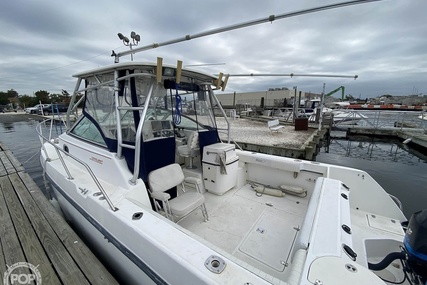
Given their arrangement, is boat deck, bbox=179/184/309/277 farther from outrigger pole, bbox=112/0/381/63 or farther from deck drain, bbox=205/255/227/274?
outrigger pole, bbox=112/0/381/63

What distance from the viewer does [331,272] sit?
1118mm

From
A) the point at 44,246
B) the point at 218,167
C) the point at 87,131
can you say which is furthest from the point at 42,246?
the point at 218,167

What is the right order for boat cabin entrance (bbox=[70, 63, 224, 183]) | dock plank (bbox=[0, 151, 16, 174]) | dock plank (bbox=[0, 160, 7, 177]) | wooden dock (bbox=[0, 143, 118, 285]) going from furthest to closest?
dock plank (bbox=[0, 151, 16, 174])
dock plank (bbox=[0, 160, 7, 177])
boat cabin entrance (bbox=[70, 63, 224, 183])
wooden dock (bbox=[0, 143, 118, 285])

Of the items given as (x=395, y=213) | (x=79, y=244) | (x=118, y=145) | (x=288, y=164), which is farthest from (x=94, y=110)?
(x=395, y=213)

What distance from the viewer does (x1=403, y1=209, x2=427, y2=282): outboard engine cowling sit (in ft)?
4.17

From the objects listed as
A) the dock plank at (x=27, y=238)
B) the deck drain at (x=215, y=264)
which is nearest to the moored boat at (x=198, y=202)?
the deck drain at (x=215, y=264)

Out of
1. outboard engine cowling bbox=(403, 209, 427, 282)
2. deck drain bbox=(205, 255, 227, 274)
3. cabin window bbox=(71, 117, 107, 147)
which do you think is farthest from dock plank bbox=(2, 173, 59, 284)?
outboard engine cowling bbox=(403, 209, 427, 282)

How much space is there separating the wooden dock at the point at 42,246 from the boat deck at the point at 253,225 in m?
1.07

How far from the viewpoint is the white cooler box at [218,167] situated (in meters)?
2.92

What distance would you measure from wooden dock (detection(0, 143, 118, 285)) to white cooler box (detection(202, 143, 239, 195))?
169 centimetres

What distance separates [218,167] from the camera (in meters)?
2.94

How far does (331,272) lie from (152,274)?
1.21 meters

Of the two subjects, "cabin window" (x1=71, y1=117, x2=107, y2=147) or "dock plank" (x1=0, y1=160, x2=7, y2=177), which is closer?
"cabin window" (x1=71, y1=117, x2=107, y2=147)

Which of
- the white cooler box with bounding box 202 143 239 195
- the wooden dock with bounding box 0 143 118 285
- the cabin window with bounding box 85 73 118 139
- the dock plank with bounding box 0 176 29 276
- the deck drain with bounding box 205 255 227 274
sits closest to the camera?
the deck drain with bounding box 205 255 227 274
